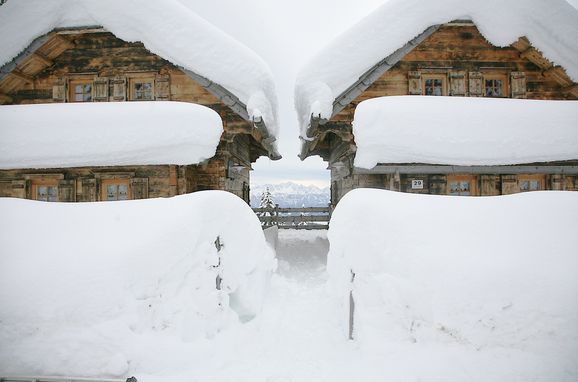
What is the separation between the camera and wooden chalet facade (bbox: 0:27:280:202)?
24.5 ft

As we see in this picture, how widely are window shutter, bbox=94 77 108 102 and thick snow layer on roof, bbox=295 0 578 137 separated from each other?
18.8 feet

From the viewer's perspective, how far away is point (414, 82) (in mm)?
7934

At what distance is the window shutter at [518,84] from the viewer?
796cm

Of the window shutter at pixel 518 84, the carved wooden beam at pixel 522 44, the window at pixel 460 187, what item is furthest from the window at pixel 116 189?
the carved wooden beam at pixel 522 44

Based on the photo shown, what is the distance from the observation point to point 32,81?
8.20 metres

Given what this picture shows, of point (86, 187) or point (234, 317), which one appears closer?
point (234, 317)

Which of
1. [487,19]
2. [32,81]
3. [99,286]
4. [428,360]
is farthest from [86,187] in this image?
[487,19]

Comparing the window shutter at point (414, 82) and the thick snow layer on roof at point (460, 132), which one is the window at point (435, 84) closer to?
the window shutter at point (414, 82)

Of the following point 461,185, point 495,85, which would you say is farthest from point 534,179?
point 495,85

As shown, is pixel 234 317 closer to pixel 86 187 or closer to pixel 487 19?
pixel 86 187

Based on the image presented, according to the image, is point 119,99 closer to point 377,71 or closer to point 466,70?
point 377,71

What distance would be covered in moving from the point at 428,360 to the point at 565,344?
127cm

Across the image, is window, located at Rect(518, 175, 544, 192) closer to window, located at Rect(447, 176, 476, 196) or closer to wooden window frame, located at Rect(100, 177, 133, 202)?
window, located at Rect(447, 176, 476, 196)

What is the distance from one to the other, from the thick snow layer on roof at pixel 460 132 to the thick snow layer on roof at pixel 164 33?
292cm
